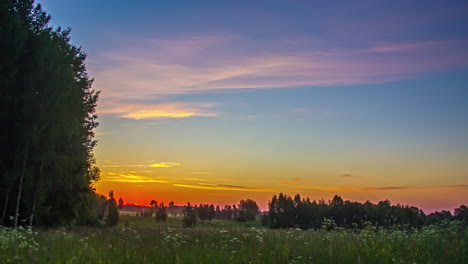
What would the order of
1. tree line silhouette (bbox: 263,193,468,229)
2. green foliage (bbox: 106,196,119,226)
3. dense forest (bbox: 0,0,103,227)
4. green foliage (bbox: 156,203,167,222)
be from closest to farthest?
tree line silhouette (bbox: 263,193,468,229)
dense forest (bbox: 0,0,103,227)
green foliage (bbox: 106,196,119,226)
green foliage (bbox: 156,203,167,222)

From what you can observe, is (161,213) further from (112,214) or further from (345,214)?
(345,214)

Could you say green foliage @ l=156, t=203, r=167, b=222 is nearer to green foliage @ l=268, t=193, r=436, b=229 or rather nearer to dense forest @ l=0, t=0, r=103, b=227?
green foliage @ l=268, t=193, r=436, b=229

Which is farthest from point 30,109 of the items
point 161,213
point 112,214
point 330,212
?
point 161,213

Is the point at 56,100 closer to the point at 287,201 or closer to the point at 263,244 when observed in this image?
the point at 263,244

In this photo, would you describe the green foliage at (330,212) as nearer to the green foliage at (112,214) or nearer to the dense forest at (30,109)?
the dense forest at (30,109)

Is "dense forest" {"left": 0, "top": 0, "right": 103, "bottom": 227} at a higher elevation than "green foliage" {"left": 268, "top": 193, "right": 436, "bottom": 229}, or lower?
higher

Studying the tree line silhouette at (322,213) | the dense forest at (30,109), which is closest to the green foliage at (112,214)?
the tree line silhouette at (322,213)

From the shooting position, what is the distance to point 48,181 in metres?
25.9

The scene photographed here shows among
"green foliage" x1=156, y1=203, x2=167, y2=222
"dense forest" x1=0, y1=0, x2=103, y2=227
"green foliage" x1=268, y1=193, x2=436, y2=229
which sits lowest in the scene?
"green foliage" x1=156, y1=203, x2=167, y2=222

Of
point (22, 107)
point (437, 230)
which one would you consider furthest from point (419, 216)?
point (22, 107)

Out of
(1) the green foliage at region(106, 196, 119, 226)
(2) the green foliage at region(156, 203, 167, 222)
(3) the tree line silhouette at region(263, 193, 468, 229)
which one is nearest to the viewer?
(3) the tree line silhouette at region(263, 193, 468, 229)

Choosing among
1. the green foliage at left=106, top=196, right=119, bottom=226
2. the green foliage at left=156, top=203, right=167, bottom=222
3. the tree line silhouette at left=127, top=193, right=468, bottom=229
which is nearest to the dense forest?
the tree line silhouette at left=127, top=193, right=468, bottom=229

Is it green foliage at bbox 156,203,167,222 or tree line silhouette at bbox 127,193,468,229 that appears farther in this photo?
green foliage at bbox 156,203,167,222

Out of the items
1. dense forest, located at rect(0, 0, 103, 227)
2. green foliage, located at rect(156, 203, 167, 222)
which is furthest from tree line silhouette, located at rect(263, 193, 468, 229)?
green foliage, located at rect(156, 203, 167, 222)
